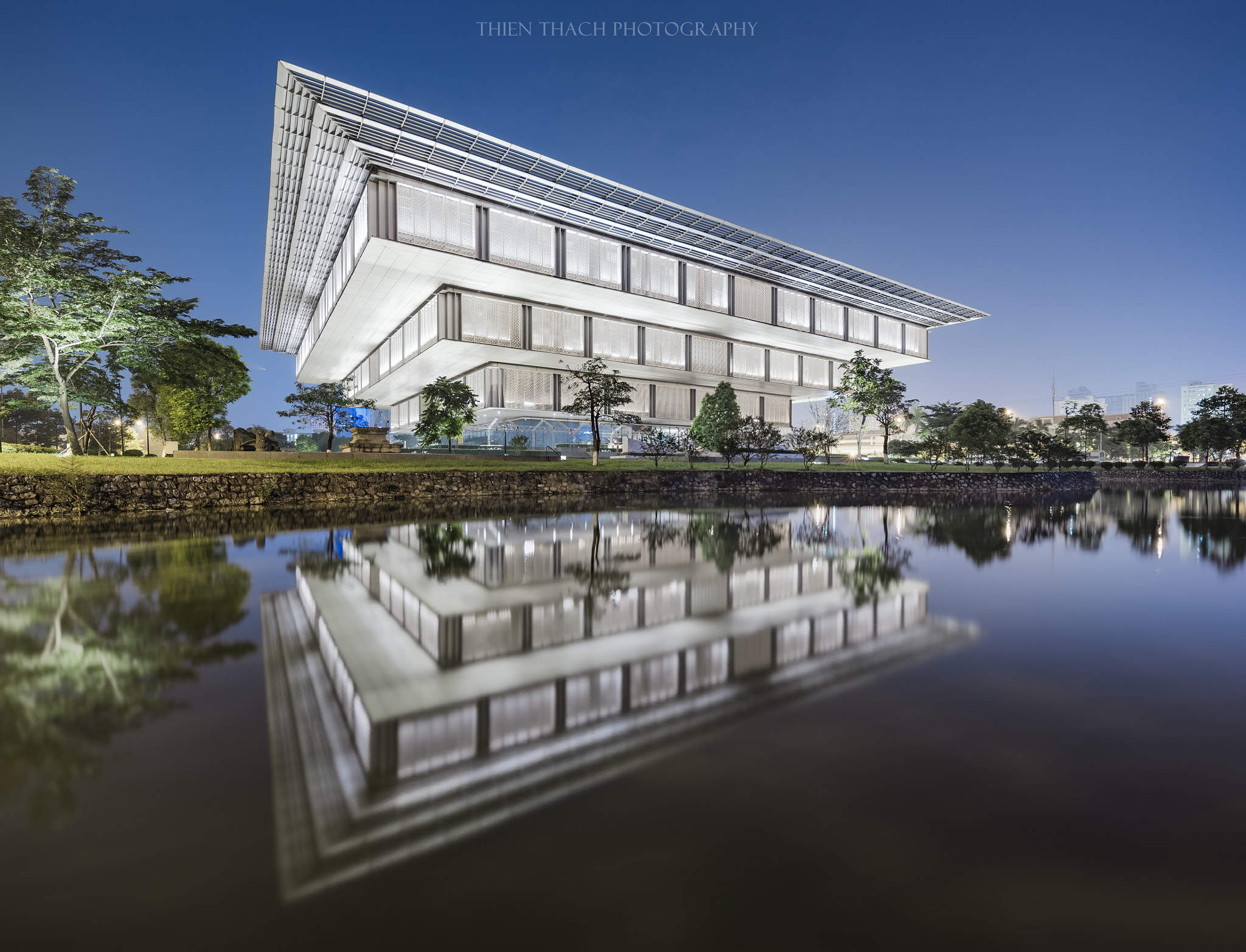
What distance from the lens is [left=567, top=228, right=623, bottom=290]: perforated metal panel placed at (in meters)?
39.6

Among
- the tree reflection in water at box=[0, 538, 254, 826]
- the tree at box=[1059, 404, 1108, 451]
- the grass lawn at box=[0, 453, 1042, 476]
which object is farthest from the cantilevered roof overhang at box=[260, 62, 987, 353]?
the tree reflection in water at box=[0, 538, 254, 826]

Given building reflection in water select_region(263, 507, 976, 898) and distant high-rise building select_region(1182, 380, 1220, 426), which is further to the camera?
distant high-rise building select_region(1182, 380, 1220, 426)

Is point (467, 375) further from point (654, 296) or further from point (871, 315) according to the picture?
point (871, 315)

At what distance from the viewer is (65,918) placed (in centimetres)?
192

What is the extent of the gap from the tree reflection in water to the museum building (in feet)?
87.4

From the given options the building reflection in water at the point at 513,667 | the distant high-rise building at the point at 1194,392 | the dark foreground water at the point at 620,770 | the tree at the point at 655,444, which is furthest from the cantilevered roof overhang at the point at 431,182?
the distant high-rise building at the point at 1194,392

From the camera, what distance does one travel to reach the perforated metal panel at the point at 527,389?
4219 centimetres

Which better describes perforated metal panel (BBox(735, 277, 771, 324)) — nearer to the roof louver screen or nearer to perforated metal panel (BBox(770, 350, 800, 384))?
perforated metal panel (BBox(770, 350, 800, 384))

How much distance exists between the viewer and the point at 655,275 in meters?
43.8

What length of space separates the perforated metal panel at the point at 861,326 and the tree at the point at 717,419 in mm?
20524

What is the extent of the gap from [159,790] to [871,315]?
6460 cm

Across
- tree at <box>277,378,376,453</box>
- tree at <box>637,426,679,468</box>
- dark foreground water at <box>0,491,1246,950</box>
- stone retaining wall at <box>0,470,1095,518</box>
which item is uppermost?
tree at <box>277,378,376,453</box>

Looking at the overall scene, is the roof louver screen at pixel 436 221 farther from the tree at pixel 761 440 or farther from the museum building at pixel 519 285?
the tree at pixel 761 440

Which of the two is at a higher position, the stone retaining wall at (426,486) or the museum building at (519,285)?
the museum building at (519,285)
